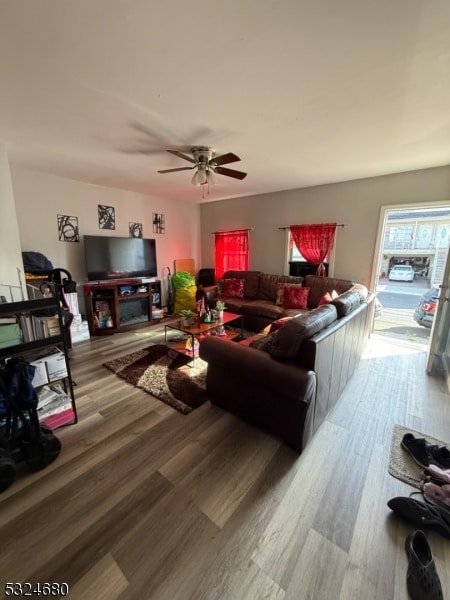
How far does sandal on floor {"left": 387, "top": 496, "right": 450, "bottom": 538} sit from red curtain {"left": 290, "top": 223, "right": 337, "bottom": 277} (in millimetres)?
3239

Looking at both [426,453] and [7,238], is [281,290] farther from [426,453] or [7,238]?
[7,238]

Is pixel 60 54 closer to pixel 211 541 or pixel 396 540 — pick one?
pixel 211 541

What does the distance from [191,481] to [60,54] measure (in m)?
2.54

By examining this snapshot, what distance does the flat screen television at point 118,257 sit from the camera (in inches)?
156

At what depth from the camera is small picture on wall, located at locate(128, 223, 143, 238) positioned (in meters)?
4.59

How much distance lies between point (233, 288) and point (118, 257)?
2.13 meters

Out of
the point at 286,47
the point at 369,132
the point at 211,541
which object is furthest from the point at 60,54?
the point at 211,541

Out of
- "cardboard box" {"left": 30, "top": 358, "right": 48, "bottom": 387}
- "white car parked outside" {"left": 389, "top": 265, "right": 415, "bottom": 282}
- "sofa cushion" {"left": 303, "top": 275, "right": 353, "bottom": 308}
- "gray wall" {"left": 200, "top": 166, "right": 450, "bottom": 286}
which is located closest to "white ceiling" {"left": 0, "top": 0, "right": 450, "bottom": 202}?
"gray wall" {"left": 200, "top": 166, "right": 450, "bottom": 286}

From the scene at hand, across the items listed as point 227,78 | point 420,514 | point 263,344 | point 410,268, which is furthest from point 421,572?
point 410,268

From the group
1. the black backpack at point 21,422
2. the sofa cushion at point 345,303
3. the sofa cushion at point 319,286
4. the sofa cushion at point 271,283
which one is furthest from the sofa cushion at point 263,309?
the black backpack at point 21,422

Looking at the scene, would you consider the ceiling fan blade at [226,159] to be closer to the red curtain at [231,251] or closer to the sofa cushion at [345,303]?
the sofa cushion at [345,303]

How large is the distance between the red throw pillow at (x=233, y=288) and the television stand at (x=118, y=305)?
139 cm

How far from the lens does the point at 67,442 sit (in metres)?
1.83

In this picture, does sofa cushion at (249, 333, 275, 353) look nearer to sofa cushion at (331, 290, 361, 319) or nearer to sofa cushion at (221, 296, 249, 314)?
sofa cushion at (331, 290, 361, 319)
